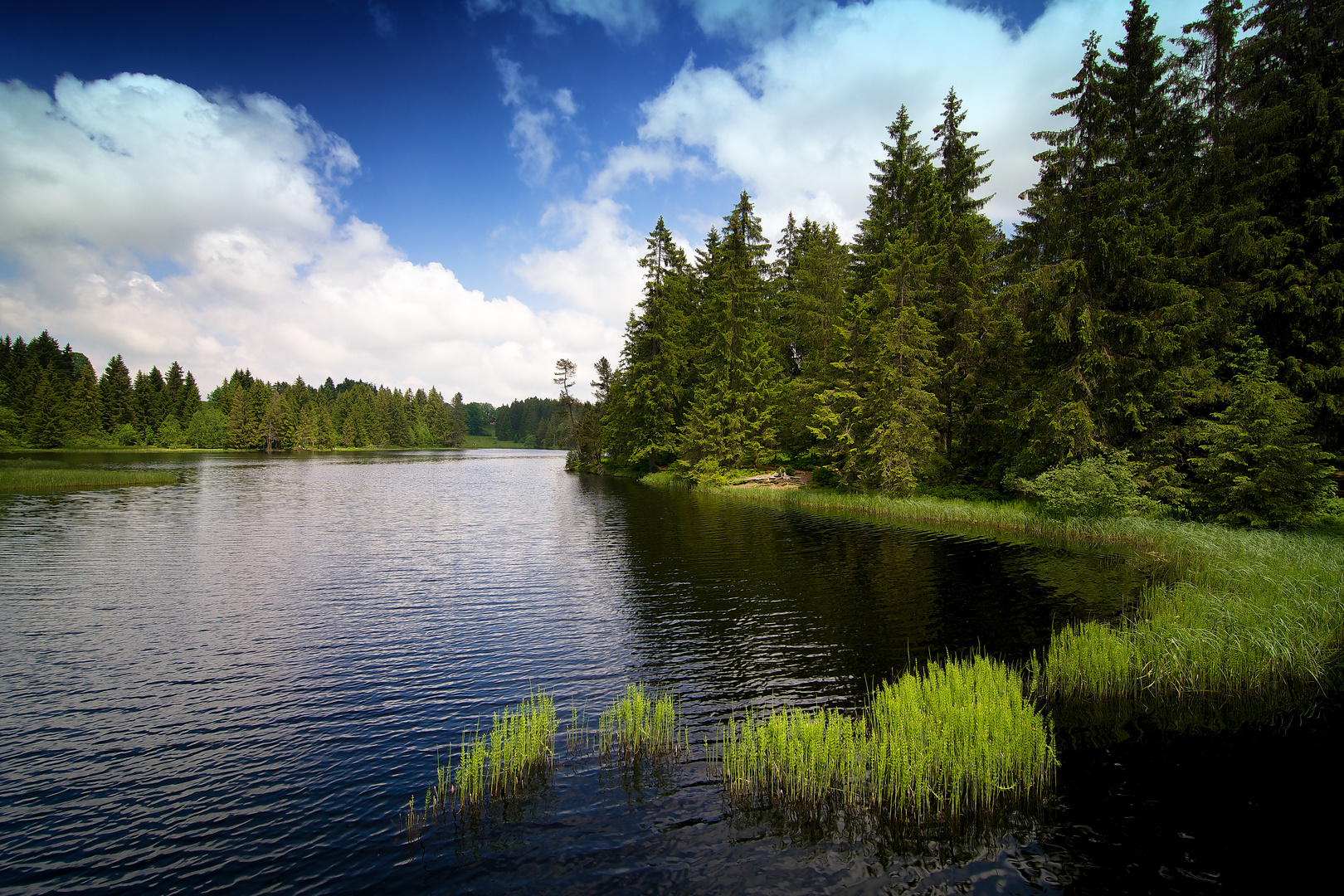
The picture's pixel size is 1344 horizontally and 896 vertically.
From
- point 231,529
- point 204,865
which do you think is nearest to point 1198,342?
point 204,865

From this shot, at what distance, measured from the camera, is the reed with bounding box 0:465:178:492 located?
46.4m

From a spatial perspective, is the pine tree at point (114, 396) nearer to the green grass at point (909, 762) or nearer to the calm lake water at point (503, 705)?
the calm lake water at point (503, 705)

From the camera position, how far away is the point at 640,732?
32.1ft

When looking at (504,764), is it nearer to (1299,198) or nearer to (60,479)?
(1299,198)

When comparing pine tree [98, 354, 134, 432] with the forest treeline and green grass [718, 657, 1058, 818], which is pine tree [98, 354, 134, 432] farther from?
green grass [718, 657, 1058, 818]

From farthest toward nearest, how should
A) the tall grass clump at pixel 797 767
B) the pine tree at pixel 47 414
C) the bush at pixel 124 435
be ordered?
the bush at pixel 124 435, the pine tree at pixel 47 414, the tall grass clump at pixel 797 767

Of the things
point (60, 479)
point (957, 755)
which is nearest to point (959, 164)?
point (957, 755)

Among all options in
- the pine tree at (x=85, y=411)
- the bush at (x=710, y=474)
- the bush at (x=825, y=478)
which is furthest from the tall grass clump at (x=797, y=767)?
the pine tree at (x=85, y=411)

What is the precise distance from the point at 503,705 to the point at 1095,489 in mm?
27499

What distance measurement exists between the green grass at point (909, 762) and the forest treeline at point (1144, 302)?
22.9m

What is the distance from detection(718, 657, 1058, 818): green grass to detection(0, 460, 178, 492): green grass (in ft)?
207

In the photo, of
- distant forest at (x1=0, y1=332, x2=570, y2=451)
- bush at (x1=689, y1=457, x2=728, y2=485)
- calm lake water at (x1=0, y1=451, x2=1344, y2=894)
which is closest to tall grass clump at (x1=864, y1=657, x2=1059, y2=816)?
calm lake water at (x1=0, y1=451, x2=1344, y2=894)

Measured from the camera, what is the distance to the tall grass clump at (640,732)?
9641 millimetres

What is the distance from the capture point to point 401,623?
17.2 meters
